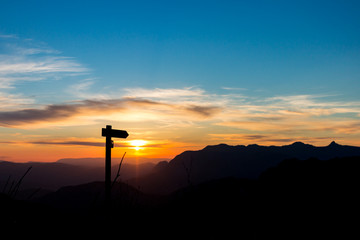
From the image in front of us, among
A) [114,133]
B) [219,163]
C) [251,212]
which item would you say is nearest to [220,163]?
[219,163]

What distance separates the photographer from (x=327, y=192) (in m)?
14.8

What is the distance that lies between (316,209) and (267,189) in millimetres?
5500

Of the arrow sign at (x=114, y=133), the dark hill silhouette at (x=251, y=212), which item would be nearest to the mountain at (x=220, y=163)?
the dark hill silhouette at (x=251, y=212)

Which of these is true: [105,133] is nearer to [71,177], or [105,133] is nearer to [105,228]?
[105,228]

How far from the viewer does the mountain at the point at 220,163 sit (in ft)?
328

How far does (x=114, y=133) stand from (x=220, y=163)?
114 metres

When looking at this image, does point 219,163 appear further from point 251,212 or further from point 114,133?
point 251,212

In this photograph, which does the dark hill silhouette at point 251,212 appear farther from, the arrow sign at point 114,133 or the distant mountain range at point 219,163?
the distant mountain range at point 219,163

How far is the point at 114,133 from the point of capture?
9672mm

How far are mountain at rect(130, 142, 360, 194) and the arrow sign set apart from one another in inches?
3123

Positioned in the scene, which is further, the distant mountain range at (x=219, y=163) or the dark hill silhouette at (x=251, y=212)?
the distant mountain range at (x=219, y=163)

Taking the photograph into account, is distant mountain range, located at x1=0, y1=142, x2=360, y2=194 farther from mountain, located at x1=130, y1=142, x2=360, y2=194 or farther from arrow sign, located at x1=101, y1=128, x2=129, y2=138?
arrow sign, located at x1=101, y1=128, x2=129, y2=138

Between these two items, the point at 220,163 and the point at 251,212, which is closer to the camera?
the point at 251,212

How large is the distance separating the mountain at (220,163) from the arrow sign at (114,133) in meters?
79.3
